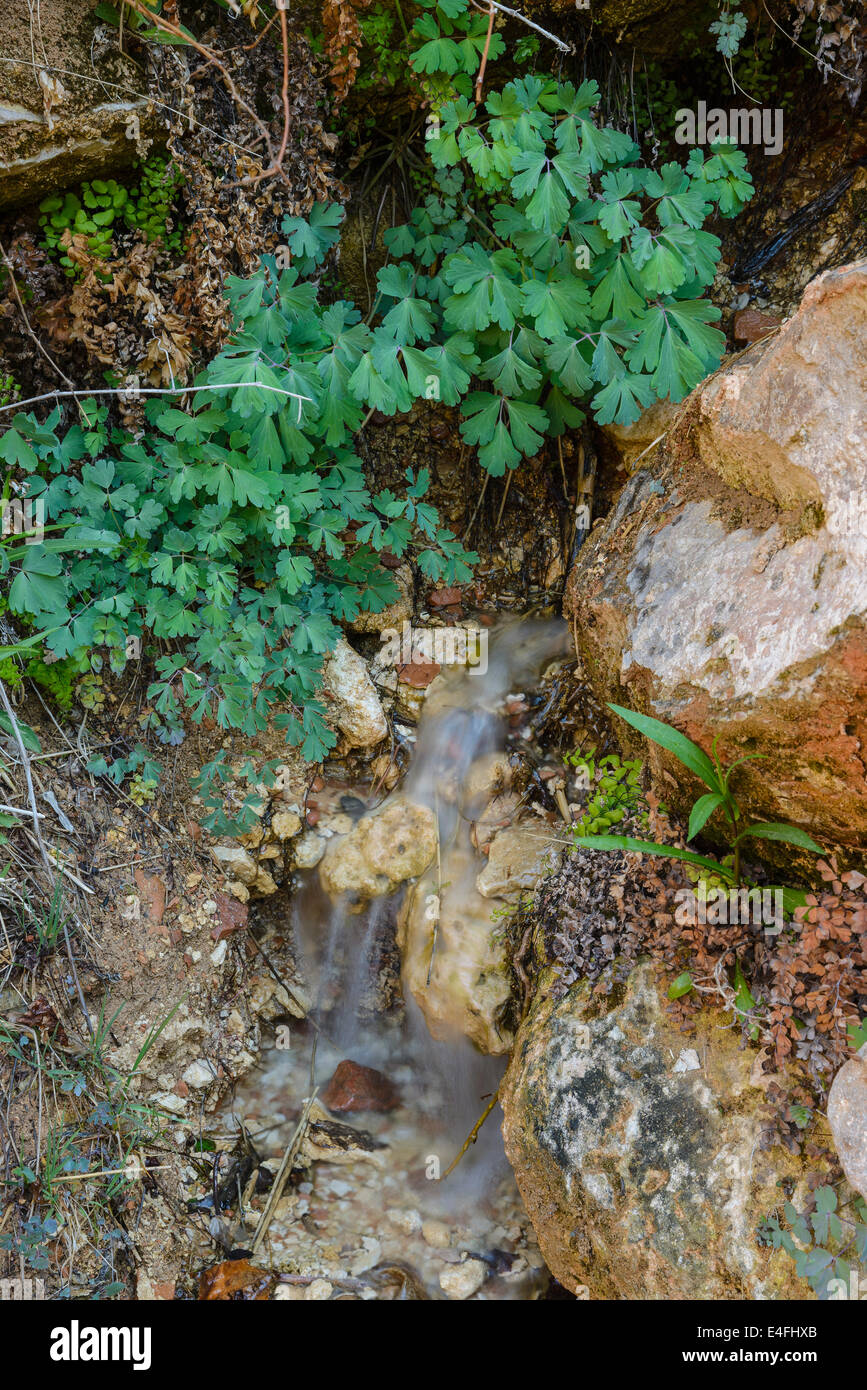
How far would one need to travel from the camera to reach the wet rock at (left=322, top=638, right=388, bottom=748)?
4312mm

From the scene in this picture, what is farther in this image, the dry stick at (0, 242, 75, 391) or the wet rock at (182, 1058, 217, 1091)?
the wet rock at (182, 1058, 217, 1091)

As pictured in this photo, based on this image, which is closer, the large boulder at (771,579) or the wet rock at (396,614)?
the large boulder at (771,579)

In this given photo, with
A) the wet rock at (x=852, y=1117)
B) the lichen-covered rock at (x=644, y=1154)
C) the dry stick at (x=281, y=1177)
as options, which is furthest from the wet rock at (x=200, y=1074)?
the wet rock at (x=852, y=1117)

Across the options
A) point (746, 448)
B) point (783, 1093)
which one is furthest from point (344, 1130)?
point (746, 448)

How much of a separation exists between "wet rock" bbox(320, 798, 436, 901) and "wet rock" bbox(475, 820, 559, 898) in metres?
0.34

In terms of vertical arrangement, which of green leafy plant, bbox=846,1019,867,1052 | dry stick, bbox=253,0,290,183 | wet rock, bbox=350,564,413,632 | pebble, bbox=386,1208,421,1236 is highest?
dry stick, bbox=253,0,290,183

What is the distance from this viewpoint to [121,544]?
3.70 meters

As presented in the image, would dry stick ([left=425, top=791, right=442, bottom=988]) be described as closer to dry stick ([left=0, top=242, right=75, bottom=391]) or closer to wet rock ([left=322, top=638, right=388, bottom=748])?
wet rock ([left=322, top=638, right=388, bottom=748])

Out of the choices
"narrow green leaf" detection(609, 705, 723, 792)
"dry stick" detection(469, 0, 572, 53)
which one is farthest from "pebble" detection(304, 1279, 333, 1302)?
"dry stick" detection(469, 0, 572, 53)

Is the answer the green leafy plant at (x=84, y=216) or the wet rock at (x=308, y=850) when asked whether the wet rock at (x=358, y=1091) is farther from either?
the green leafy plant at (x=84, y=216)

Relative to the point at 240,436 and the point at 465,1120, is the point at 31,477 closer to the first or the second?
the point at 240,436

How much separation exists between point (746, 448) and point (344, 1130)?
131 inches

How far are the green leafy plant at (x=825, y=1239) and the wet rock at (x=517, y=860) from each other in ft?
5.11

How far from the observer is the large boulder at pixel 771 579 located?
2.48 meters
